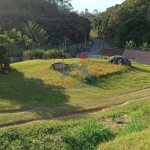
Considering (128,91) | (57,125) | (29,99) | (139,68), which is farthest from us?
(139,68)

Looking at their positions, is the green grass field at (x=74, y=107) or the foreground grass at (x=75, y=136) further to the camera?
the green grass field at (x=74, y=107)

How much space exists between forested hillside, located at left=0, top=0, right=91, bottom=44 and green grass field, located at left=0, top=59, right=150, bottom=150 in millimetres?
40102

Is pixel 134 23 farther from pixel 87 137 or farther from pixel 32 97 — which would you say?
pixel 87 137

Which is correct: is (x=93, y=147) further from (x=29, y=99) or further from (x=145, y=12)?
(x=145, y=12)

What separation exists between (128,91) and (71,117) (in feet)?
24.0

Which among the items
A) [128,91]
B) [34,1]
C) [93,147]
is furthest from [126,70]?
[34,1]

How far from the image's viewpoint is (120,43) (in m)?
65.8

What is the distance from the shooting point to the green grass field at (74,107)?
843 cm

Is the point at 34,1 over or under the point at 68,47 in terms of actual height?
over

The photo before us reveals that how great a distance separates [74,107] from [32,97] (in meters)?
3.70

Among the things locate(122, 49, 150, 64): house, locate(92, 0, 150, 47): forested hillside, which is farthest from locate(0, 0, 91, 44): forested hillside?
locate(122, 49, 150, 64): house

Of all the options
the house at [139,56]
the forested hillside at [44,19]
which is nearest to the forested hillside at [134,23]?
the forested hillside at [44,19]

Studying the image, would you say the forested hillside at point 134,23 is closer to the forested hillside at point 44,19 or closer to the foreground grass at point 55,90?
the forested hillside at point 44,19

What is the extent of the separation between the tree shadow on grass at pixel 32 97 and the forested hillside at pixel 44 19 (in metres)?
42.3
